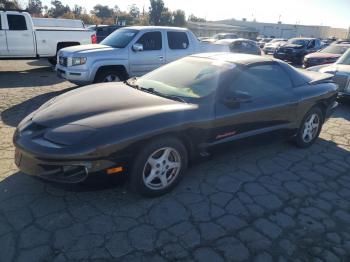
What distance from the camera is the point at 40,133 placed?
3021 mm

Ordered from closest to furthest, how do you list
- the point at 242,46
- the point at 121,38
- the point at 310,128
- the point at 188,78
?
Answer: the point at 188,78, the point at 310,128, the point at 121,38, the point at 242,46

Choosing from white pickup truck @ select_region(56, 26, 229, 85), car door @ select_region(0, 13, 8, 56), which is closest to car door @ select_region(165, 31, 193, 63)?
white pickup truck @ select_region(56, 26, 229, 85)

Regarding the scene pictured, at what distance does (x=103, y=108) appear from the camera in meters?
3.33

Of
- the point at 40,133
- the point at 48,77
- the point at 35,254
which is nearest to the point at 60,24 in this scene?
the point at 48,77

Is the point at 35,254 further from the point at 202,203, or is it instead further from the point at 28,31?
the point at 28,31

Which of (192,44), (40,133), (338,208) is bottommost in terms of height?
(338,208)

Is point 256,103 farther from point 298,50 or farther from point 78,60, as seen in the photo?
point 298,50

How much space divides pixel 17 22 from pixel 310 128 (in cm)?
1035

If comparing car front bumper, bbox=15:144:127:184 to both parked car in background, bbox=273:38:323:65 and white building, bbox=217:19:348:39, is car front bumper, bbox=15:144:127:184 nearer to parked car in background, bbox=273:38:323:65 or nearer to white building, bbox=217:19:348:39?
parked car in background, bbox=273:38:323:65

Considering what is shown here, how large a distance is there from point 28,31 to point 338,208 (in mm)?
11144

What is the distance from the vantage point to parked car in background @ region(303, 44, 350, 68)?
13.2m

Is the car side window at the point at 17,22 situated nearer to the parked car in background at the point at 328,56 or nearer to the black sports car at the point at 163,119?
the black sports car at the point at 163,119

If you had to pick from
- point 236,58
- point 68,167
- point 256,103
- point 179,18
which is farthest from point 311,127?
point 179,18

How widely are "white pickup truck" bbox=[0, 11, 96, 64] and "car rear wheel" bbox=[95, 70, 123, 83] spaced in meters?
4.99
